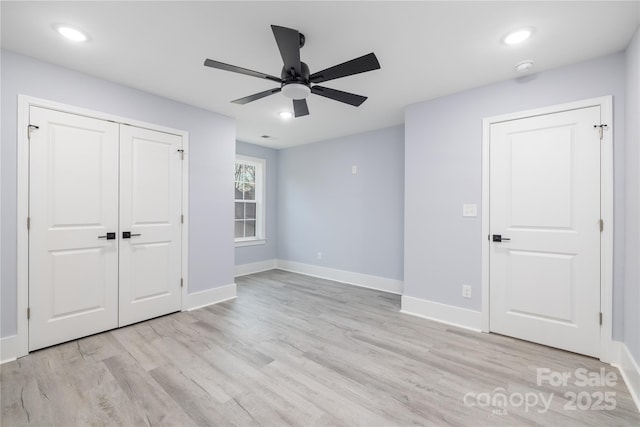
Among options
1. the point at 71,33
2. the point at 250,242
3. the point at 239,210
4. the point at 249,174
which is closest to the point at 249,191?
the point at 249,174

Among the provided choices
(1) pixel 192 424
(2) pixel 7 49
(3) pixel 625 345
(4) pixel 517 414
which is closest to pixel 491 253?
(3) pixel 625 345

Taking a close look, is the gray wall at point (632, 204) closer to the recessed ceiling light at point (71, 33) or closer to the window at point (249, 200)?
the recessed ceiling light at point (71, 33)

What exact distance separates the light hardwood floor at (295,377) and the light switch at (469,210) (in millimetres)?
1240

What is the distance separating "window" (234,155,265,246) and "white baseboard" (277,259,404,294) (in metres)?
0.83

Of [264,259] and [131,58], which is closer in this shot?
[131,58]

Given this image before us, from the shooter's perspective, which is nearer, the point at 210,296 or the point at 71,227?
the point at 71,227

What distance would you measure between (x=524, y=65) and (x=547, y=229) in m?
1.49

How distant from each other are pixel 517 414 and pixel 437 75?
2.75 m

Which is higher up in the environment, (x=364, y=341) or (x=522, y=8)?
(x=522, y=8)

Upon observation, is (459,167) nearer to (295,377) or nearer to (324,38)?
(324,38)

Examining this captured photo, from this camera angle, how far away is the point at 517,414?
5.58 feet

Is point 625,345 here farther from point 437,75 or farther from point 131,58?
point 131,58

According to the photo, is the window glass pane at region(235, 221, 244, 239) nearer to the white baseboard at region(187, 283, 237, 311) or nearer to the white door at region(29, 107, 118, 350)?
the white baseboard at region(187, 283, 237, 311)

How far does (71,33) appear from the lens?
2.06 m
